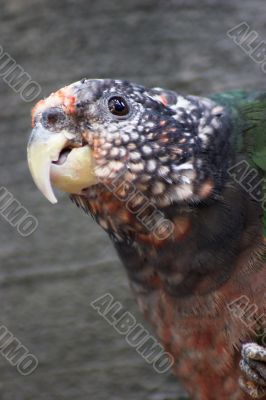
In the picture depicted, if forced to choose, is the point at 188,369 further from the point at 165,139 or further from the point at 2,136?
the point at 2,136

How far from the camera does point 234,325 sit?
6.49 ft

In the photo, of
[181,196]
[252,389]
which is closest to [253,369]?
[252,389]

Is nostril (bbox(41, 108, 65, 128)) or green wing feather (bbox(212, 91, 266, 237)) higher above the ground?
nostril (bbox(41, 108, 65, 128))

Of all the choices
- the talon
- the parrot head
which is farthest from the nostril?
the talon

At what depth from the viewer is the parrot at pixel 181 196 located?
1.82 metres

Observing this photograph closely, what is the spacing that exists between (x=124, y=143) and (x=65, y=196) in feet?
2.46

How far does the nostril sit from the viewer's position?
5.95ft

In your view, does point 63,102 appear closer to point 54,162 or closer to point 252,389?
point 54,162

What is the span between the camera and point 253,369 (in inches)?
77.4

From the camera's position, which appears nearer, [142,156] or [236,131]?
[142,156]

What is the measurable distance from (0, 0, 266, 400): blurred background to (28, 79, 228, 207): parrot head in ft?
1.78

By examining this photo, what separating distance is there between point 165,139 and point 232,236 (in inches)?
12.5

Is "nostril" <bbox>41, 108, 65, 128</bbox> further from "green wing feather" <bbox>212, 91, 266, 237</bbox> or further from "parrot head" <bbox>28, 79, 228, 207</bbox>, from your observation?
"green wing feather" <bbox>212, 91, 266, 237</bbox>

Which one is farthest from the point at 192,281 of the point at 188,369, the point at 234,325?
the point at 188,369
